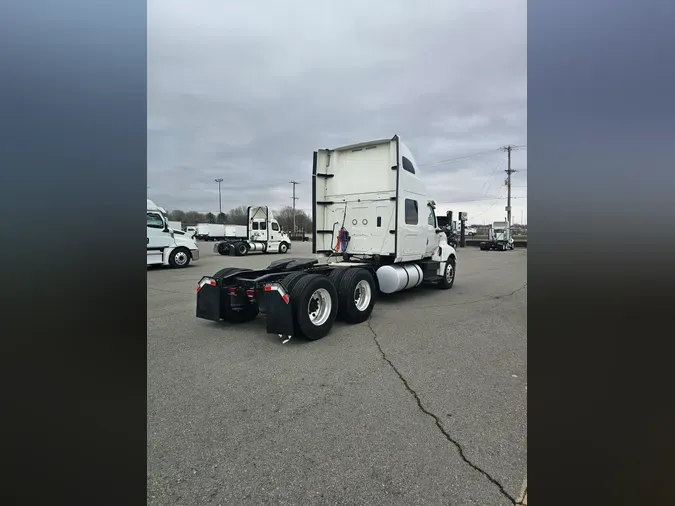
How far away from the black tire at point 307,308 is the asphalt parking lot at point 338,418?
0.59 ft

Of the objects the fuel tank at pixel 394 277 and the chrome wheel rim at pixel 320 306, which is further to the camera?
the fuel tank at pixel 394 277

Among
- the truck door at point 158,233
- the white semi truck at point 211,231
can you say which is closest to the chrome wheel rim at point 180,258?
the truck door at point 158,233

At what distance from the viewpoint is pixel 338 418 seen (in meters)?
2.96

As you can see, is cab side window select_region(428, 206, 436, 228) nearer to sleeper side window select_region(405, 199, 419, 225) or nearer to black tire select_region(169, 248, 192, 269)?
sleeper side window select_region(405, 199, 419, 225)

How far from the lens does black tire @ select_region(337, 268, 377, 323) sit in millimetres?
6105

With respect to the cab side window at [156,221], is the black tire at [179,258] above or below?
below

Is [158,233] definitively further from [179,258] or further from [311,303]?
[311,303]

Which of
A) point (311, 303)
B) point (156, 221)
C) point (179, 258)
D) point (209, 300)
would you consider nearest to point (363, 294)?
point (311, 303)

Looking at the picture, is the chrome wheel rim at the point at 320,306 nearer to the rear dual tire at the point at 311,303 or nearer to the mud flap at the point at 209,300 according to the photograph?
the rear dual tire at the point at 311,303

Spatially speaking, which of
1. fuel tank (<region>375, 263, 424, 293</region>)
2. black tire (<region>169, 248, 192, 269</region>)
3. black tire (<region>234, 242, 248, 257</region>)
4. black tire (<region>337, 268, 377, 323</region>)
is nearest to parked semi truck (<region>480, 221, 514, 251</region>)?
black tire (<region>234, 242, 248, 257</region>)

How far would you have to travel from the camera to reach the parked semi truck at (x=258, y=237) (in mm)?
24391
